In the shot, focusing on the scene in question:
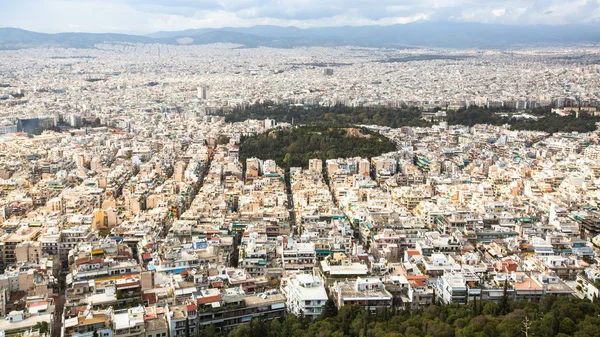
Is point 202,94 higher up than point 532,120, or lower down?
higher up

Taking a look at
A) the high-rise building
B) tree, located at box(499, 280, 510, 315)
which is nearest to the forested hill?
the high-rise building

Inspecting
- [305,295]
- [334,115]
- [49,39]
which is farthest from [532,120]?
[49,39]

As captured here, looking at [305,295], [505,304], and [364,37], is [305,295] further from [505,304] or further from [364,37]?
[364,37]

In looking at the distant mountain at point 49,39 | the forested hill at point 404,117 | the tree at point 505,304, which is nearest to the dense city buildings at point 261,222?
the tree at point 505,304

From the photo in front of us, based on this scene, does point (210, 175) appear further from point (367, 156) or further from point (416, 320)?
point (416, 320)

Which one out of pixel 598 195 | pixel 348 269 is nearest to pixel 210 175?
pixel 348 269

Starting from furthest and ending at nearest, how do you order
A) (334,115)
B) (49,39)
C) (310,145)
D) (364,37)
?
(364,37) → (49,39) → (334,115) → (310,145)

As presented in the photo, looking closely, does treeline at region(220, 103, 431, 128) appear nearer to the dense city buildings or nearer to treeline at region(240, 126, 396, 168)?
the dense city buildings
